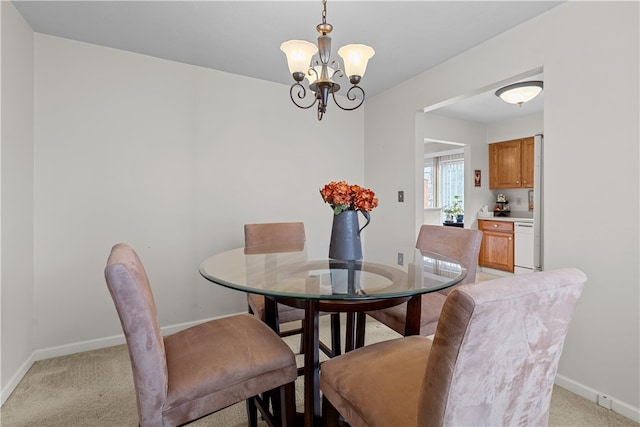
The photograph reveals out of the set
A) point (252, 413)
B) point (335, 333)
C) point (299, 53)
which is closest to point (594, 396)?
point (335, 333)

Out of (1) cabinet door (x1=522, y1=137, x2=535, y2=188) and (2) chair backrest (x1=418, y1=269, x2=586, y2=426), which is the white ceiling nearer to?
(2) chair backrest (x1=418, y1=269, x2=586, y2=426)

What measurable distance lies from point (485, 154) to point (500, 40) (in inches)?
125

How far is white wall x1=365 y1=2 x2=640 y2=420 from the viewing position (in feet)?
5.44

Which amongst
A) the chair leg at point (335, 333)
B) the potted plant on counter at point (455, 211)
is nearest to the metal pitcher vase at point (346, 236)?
the chair leg at point (335, 333)

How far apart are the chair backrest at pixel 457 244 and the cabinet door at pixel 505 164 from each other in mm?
3246

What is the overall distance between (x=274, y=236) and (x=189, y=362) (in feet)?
A: 4.71

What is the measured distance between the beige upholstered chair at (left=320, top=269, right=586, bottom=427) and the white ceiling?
1.83 metres

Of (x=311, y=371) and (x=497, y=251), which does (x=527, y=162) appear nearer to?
(x=497, y=251)

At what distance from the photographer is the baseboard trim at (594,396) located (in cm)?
164

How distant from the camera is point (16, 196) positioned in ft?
6.46

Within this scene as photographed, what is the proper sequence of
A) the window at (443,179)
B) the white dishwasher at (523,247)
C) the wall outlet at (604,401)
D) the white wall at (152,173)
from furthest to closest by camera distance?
the window at (443,179), the white dishwasher at (523,247), the white wall at (152,173), the wall outlet at (604,401)

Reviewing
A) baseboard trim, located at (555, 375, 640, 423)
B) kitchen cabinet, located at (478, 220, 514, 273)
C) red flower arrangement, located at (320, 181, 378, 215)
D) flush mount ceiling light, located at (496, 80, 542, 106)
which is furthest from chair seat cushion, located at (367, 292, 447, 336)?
kitchen cabinet, located at (478, 220, 514, 273)

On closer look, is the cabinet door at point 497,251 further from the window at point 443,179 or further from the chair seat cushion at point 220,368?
the chair seat cushion at point 220,368

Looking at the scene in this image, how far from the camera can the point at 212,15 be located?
2.03 metres
